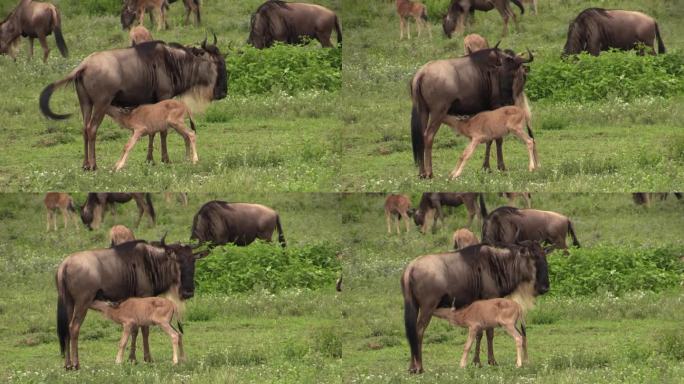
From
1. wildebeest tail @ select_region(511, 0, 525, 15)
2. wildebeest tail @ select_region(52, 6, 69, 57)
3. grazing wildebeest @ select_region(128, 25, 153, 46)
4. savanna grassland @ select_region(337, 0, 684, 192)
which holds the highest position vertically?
wildebeest tail @ select_region(511, 0, 525, 15)

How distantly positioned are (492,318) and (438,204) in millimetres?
3386

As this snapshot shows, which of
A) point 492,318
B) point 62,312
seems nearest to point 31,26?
point 62,312

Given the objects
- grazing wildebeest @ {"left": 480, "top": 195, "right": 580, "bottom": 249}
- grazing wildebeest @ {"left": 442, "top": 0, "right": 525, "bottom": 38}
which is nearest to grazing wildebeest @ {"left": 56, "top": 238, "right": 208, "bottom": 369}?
grazing wildebeest @ {"left": 480, "top": 195, "right": 580, "bottom": 249}

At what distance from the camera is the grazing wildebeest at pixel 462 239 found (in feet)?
77.8

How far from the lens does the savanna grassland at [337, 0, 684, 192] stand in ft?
76.9

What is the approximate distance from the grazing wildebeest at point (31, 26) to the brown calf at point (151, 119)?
12.9 ft

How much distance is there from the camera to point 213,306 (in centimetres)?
2334

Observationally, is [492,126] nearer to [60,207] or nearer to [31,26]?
[60,207]

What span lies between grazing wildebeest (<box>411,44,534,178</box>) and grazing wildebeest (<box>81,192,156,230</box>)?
134 inches

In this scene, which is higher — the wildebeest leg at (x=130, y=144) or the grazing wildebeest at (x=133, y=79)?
the grazing wildebeest at (x=133, y=79)

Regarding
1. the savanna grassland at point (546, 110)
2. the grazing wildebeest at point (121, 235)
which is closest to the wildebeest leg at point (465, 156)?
the savanna grassland at point (546, 110)

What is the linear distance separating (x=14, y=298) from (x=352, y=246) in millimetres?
4179

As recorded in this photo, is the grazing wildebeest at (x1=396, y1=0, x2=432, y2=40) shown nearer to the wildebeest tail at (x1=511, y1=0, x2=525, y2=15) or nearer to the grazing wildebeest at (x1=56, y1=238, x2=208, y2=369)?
the wildebeest tail at (x1=511, y1=0, x2=525, y2=15)

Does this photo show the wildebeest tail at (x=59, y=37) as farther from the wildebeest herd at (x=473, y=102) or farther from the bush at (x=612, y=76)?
the bush at (x=612, y=76)
